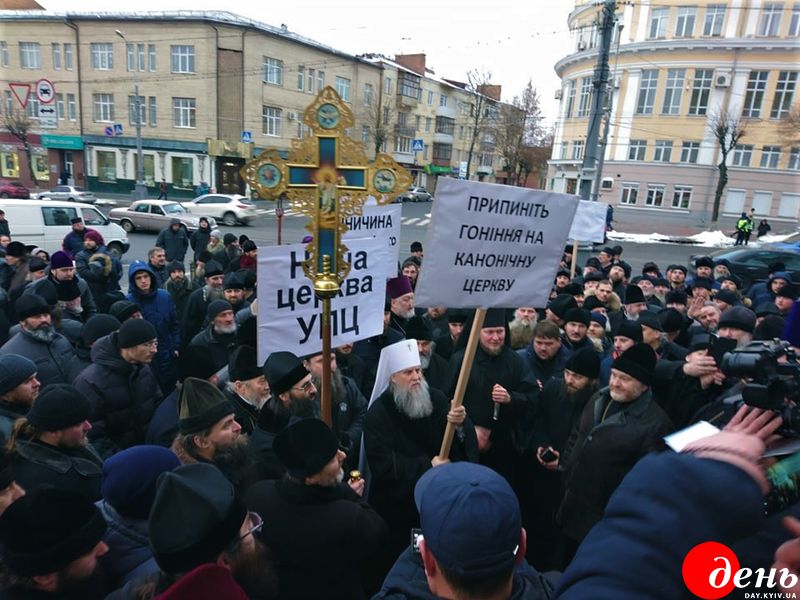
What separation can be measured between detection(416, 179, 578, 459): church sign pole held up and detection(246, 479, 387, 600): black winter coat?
0.89 m

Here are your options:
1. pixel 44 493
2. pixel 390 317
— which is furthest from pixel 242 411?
pixel 390 317

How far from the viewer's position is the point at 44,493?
178 cm

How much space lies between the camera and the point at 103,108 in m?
39.3

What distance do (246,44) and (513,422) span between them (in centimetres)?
3916

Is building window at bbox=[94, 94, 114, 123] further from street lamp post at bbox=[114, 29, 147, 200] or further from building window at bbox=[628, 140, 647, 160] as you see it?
building window at bbox=[628, 140, 647, 160]

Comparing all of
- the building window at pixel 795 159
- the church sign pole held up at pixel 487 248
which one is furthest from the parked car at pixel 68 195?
the building window at pixel 795 159

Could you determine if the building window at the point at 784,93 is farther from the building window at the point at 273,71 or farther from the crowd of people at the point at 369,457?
the crowd of people at the point at 369,457

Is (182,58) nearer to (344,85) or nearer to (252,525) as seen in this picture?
(344,85)

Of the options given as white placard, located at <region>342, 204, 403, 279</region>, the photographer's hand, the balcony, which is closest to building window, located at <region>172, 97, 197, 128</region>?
the balcony

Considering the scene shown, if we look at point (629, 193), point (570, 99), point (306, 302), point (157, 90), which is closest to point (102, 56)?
point (157, 90)

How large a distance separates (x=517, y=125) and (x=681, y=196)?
17.3 meters

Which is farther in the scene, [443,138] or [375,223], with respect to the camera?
[443,138]

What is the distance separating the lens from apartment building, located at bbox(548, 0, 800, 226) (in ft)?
122

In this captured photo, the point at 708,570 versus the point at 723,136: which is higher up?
the point at 723,136
